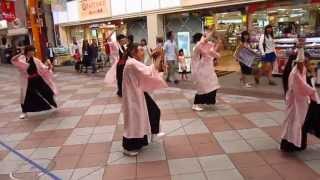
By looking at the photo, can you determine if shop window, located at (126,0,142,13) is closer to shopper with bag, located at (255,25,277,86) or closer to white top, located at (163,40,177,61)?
white top, located at (163,40,177,61)

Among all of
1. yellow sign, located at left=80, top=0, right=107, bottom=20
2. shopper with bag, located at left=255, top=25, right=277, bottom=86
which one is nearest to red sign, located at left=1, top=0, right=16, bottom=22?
yellow sign, located at left=80, top=0, right=107, bottom=20

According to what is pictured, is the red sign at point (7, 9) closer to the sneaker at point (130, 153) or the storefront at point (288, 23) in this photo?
the storefront at point (288, 23)

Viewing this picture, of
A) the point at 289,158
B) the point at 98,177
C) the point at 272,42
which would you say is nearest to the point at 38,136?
the point at 98,177

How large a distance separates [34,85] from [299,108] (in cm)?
580

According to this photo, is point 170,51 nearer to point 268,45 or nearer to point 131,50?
point 268,45

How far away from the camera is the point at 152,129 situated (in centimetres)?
573

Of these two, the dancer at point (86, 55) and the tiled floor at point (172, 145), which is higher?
the dancer at point (86, 55)

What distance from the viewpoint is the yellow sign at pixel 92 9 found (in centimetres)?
1803

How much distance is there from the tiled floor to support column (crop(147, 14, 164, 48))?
6.25 m

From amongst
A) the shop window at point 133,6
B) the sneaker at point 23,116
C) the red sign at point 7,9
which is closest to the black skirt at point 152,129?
the sneaker at point 23,116

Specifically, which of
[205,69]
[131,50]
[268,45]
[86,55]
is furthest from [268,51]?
[86,55]

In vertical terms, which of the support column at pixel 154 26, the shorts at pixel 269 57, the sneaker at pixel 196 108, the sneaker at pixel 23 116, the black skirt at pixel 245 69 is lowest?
the sneaker at pixel 23 116

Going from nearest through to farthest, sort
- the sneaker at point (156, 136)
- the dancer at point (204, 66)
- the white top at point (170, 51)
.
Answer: the sneaker at point (156, 136) → the dancer at point (204, 66) → the white top at point (170, 51)

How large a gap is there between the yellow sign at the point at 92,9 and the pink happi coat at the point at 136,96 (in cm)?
1316
